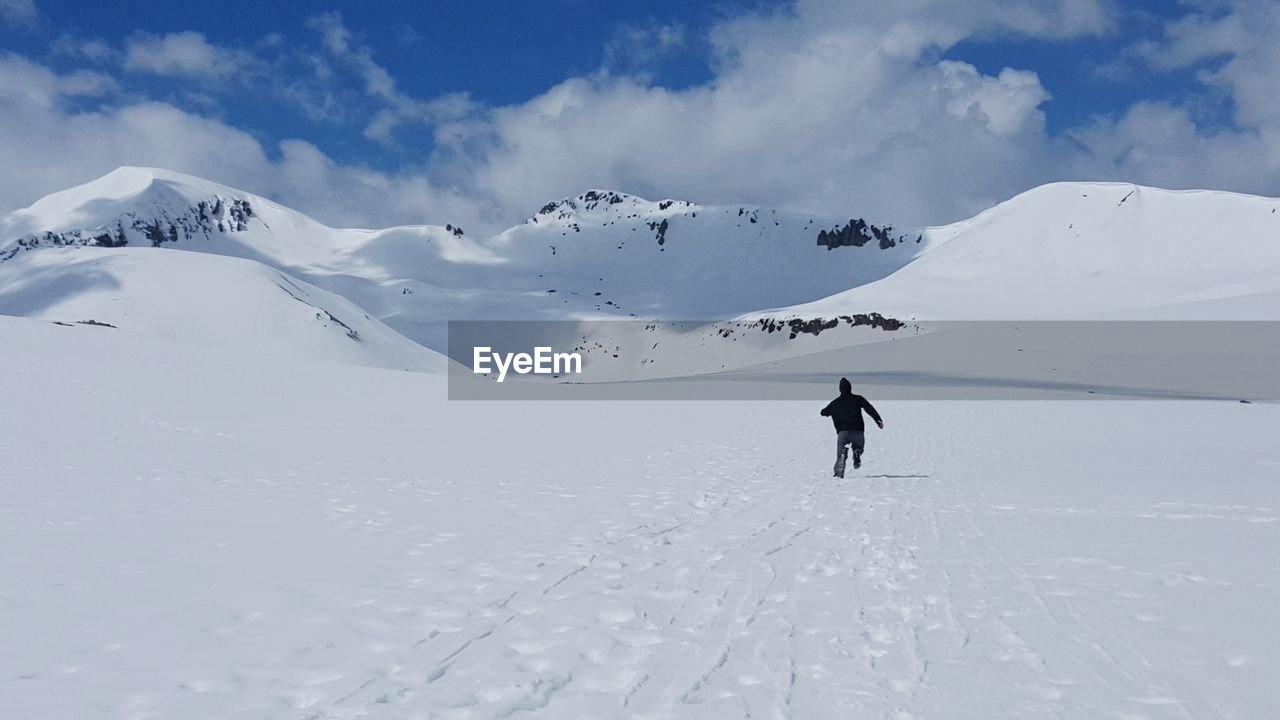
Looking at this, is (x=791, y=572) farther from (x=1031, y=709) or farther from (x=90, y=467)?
(x=90, y=467)

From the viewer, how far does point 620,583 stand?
25.0 feet

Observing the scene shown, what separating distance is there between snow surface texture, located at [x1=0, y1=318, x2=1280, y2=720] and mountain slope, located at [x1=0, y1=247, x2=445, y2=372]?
52.0m

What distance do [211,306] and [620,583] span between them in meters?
74.9

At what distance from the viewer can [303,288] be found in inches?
3307

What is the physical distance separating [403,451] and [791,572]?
12.1 metres

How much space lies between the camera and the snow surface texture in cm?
509

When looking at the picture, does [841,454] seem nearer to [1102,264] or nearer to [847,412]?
[847,412]

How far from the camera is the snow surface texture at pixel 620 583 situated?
5086mm

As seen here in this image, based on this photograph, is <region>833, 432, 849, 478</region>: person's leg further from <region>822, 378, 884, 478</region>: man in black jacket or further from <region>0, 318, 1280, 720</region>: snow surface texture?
<region>0, 318, 1280, 720</region>: snow surface texture
